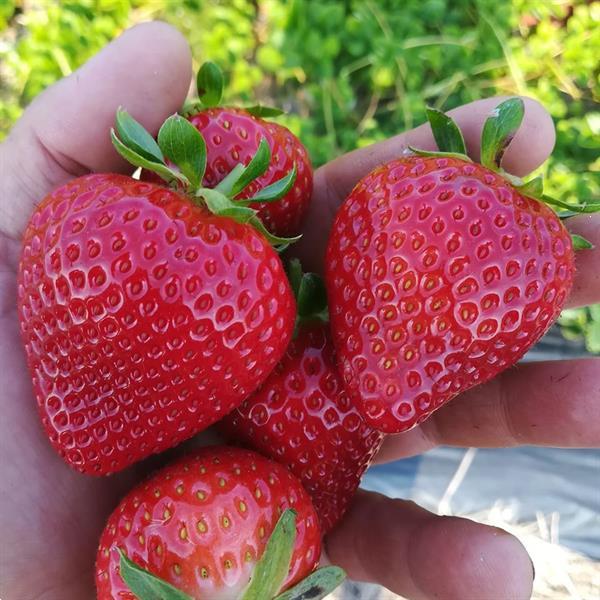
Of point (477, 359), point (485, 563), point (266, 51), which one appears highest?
point (266, 51)

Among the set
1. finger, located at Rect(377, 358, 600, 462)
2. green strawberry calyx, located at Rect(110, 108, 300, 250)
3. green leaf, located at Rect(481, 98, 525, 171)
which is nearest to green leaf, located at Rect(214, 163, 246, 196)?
green strawberry calyx, located at Rect(110, 108, 300, 250)

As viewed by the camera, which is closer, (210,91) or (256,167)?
(256,167)

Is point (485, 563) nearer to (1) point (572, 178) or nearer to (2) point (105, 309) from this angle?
(2) point (105, 309)

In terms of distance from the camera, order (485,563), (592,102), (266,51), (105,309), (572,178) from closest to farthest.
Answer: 1. (105,309)
2. (485,563)
3. (572,178)
4. (266,51)
5. (592,102)

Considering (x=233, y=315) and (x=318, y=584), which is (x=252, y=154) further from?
(x=318, y=584)

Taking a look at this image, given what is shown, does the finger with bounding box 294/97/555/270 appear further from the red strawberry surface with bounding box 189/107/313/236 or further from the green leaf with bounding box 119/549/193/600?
the green leaf with bounding box 119/549/193/600

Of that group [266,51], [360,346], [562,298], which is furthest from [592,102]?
[360,346]

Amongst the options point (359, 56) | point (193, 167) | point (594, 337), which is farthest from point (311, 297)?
point (359, 56)
